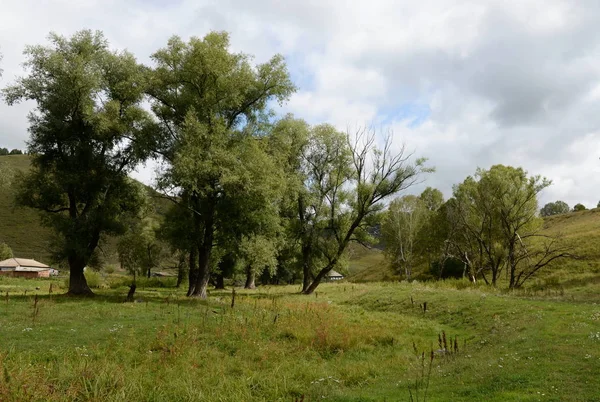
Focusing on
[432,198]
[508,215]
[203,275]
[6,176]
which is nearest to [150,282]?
[203,275]

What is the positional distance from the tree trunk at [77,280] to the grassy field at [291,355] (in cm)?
705

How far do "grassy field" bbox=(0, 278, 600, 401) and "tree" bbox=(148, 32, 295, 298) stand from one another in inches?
368

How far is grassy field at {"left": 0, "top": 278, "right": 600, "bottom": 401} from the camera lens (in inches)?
394

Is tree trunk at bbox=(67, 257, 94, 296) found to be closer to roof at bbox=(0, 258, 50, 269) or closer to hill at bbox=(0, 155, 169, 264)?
roof at bbox=(0, 258, 50, 269)

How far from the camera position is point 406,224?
7388 centimetres

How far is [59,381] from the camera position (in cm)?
1044

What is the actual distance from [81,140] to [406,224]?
188 feet

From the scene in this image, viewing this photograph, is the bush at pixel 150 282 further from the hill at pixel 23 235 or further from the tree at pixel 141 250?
the hill at pixel 23 235

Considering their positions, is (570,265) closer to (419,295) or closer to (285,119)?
(419,295)

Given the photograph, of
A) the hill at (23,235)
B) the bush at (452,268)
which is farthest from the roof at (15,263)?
the bush at (452,268)

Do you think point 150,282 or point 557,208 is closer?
point 150,282

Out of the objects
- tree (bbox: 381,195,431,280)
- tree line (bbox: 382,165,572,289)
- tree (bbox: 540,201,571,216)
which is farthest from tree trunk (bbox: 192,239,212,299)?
tree (bbox: 540,201,571,216)

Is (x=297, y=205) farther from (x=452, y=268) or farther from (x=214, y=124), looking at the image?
(x=452, y=268)

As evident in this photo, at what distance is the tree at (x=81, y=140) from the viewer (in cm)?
2864
